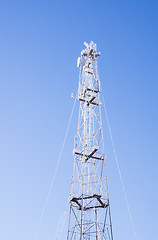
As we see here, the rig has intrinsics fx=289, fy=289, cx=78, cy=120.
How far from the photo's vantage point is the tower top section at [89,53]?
119ft

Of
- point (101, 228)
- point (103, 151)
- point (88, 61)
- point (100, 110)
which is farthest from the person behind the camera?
point (88, 61)

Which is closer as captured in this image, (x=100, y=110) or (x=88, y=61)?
(x=100, y=110)

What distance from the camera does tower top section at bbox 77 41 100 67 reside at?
36.3m

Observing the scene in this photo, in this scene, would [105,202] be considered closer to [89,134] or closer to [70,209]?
[70,209]

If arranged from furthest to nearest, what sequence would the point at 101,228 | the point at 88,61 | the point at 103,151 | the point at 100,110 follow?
the point at 88,61
the point at 100,110
the point at 103,151
the point at 101,228

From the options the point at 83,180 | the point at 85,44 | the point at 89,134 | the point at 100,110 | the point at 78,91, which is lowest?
the point at 83,180

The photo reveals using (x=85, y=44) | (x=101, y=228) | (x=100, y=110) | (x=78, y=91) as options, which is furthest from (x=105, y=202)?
(x=85, y=44)

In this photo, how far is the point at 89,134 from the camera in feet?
103

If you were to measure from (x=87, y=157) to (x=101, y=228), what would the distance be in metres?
7.12

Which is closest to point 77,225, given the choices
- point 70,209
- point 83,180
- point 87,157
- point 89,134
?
point 70,209

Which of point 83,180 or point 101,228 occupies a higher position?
point 83,180

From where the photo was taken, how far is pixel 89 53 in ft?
122

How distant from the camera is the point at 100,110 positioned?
32.6m

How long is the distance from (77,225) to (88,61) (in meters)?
19.7
